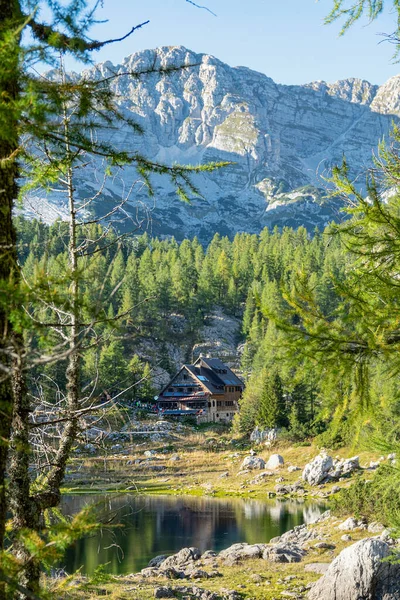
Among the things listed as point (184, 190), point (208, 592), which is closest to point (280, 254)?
point (208, 592)

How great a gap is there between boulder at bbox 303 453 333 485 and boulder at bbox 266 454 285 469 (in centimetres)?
503

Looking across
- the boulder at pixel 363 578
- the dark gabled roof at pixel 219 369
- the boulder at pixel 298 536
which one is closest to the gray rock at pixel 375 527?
the boulder at pixel 298 536

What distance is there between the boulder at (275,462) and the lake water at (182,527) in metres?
8.69

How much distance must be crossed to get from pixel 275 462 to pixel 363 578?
3146 centimetres

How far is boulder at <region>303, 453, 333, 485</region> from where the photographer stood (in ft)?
133

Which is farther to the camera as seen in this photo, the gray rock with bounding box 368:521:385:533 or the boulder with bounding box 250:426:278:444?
the boulder with bounding box 250:426:278:444

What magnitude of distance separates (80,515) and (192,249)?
400ft

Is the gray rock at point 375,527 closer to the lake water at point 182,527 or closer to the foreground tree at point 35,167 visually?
the lake water at point 182,527

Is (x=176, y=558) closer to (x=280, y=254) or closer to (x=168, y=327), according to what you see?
(x=168, y=327)

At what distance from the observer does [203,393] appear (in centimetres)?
7150

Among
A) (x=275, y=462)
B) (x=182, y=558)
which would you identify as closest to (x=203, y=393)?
(x=275, y=462)

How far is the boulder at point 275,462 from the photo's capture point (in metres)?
46.9

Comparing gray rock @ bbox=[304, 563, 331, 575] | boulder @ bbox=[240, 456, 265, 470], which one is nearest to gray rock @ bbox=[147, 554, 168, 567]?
gray rock @ bbox=[304, 563, 331, 575]

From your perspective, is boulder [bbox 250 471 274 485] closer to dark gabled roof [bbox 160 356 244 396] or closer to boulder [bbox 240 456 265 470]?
boulder [bbox 240 456 265 470]
